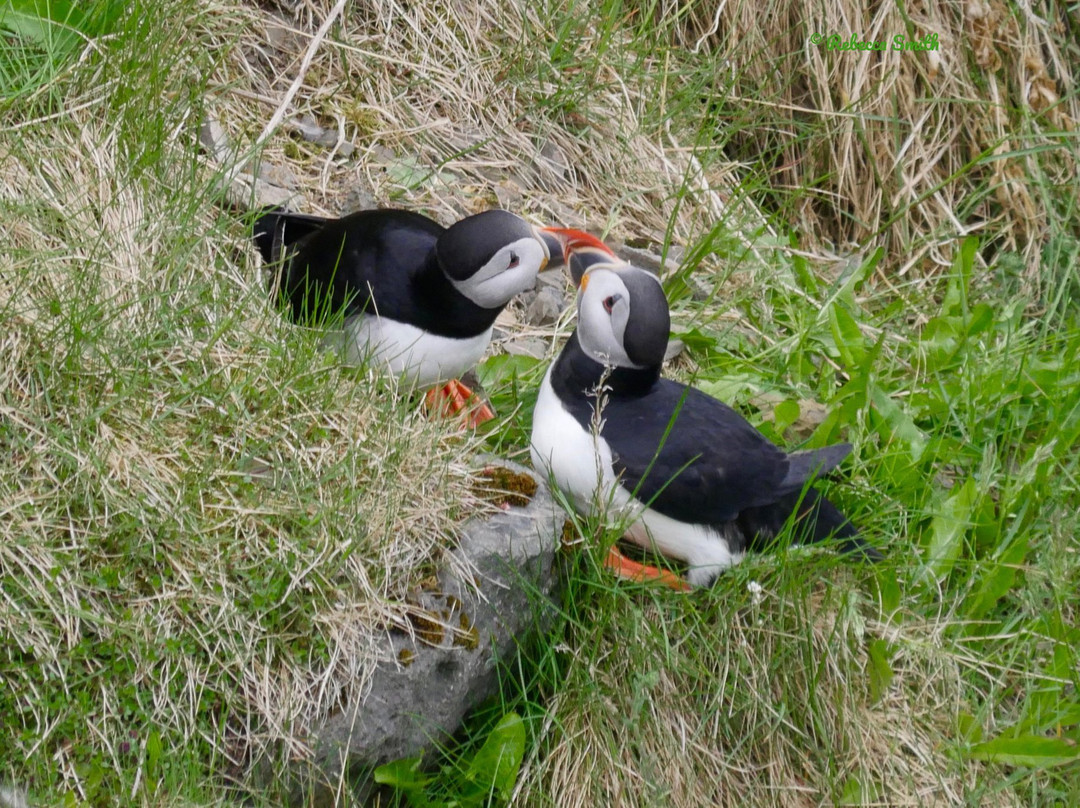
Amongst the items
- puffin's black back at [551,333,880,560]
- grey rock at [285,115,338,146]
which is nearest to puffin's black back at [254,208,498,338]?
puffin's black back at [551,333,880,560]

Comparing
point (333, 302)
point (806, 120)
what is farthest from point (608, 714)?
point (806, 120)

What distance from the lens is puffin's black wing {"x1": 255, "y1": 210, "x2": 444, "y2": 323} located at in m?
3.52

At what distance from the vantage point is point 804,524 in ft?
10.9

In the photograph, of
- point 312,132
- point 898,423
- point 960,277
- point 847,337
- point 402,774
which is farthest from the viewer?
point 960,277

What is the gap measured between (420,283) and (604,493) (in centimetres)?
91

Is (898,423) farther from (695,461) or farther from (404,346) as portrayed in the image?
(404,346)

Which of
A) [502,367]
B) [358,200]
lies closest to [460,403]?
[502,367]

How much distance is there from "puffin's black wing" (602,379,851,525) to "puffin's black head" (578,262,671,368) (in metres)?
0.16

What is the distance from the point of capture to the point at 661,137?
502 centimetres

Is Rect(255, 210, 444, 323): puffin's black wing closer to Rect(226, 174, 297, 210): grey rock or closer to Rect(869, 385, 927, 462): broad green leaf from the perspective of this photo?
Rect(226, 174, 297, 210): grey rock

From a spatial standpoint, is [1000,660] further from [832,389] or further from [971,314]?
[971,314]

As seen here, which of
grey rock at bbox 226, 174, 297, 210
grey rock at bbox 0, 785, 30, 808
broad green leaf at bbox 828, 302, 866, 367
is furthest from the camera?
broad green leaf at bbox 828, 302, 866, 367

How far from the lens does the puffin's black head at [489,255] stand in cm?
341

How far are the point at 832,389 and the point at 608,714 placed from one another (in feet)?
5.81
